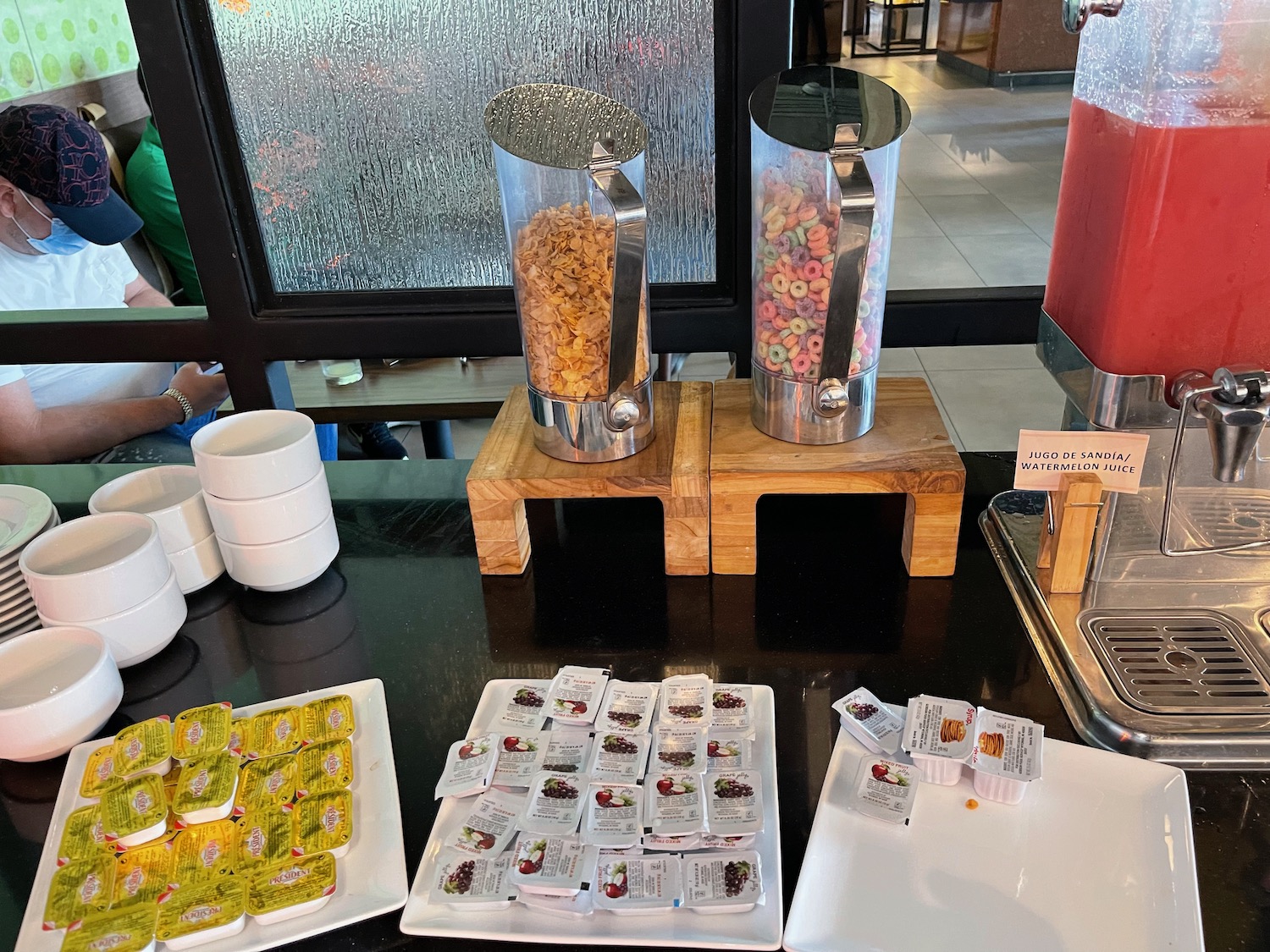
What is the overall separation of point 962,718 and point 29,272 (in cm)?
200

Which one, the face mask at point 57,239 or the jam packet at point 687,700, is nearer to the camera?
the jam packet at point 687,700

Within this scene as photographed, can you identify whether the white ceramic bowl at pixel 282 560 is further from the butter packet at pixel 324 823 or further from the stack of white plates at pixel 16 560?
the butter packet at pixel 324 823

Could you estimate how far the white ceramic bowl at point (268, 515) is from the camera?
3.01 feet

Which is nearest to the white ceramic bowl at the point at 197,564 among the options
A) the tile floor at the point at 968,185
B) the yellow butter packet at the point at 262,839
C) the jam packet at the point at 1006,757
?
the yellow butter packet at the point at 262,839

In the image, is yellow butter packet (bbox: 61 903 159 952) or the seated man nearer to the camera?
yellow butter packet (bbox: 61 903 159 952)

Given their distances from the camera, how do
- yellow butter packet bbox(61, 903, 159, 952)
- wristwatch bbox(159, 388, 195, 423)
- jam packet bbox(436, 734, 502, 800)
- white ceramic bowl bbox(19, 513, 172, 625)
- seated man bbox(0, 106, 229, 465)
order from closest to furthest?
yellow butter packet bbox(61, 903, 159, 952) → jam packet bbox(436, 734, 502, 800) → white ceramic bowl bbox(19, 513, 172, 625) → seated man bbox(0, 106, 229, 465) → wristwatch bbox(159, 388, 195, 423)

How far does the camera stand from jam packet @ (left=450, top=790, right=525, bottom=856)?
0.67 m

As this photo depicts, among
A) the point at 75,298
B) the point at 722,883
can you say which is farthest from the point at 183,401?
the point at 722,883

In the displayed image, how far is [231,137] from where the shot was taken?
42.2 inches

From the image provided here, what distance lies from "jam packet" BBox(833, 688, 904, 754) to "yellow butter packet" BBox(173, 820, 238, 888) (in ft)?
1.58

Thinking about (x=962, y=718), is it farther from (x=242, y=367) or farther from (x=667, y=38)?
(x=242, y=367)

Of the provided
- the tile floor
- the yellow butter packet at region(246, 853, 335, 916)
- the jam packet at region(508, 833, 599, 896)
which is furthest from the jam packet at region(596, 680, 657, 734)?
the tile floor

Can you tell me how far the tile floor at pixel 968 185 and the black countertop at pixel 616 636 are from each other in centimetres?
59

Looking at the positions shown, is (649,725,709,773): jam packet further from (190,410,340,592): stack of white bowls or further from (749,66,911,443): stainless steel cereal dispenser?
(190,410,340,592): stack of white bowls
